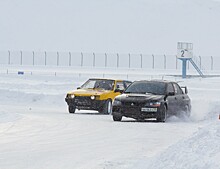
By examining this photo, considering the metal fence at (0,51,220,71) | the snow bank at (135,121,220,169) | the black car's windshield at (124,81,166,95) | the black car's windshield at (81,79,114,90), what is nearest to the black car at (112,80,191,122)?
the black car's windshield at (124,81,166,95)

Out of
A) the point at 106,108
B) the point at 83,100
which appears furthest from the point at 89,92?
the point at 106,108

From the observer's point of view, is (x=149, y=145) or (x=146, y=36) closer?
(x=149, y=145)

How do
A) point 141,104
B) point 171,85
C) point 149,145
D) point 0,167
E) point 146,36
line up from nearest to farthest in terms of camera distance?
1. point 0,167
2. point 149,145
3. point 141,104
4. point 171,85
5. point 146,36

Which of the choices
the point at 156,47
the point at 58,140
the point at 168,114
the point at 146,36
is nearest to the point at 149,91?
the point at 168,114

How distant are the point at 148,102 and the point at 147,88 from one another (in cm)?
146

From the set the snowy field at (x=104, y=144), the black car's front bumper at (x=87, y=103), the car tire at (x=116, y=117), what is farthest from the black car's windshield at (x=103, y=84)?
the car tire at (x=116, y=117)

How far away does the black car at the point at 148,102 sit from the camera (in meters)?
20.7

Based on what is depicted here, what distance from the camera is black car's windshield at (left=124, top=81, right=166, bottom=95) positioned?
21.9m

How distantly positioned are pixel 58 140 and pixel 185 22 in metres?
157

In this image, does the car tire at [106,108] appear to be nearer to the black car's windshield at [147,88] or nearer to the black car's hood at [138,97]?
the black car's windshield at [147,88]

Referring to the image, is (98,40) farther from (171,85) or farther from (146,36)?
(171,85)

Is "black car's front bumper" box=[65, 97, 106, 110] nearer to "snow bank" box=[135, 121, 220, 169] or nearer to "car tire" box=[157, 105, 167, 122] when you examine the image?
"car tire" box=[157, 105, 167, 122]

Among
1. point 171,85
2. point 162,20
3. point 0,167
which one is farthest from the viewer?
point 162,20

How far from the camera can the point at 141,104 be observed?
20641 millimetres
